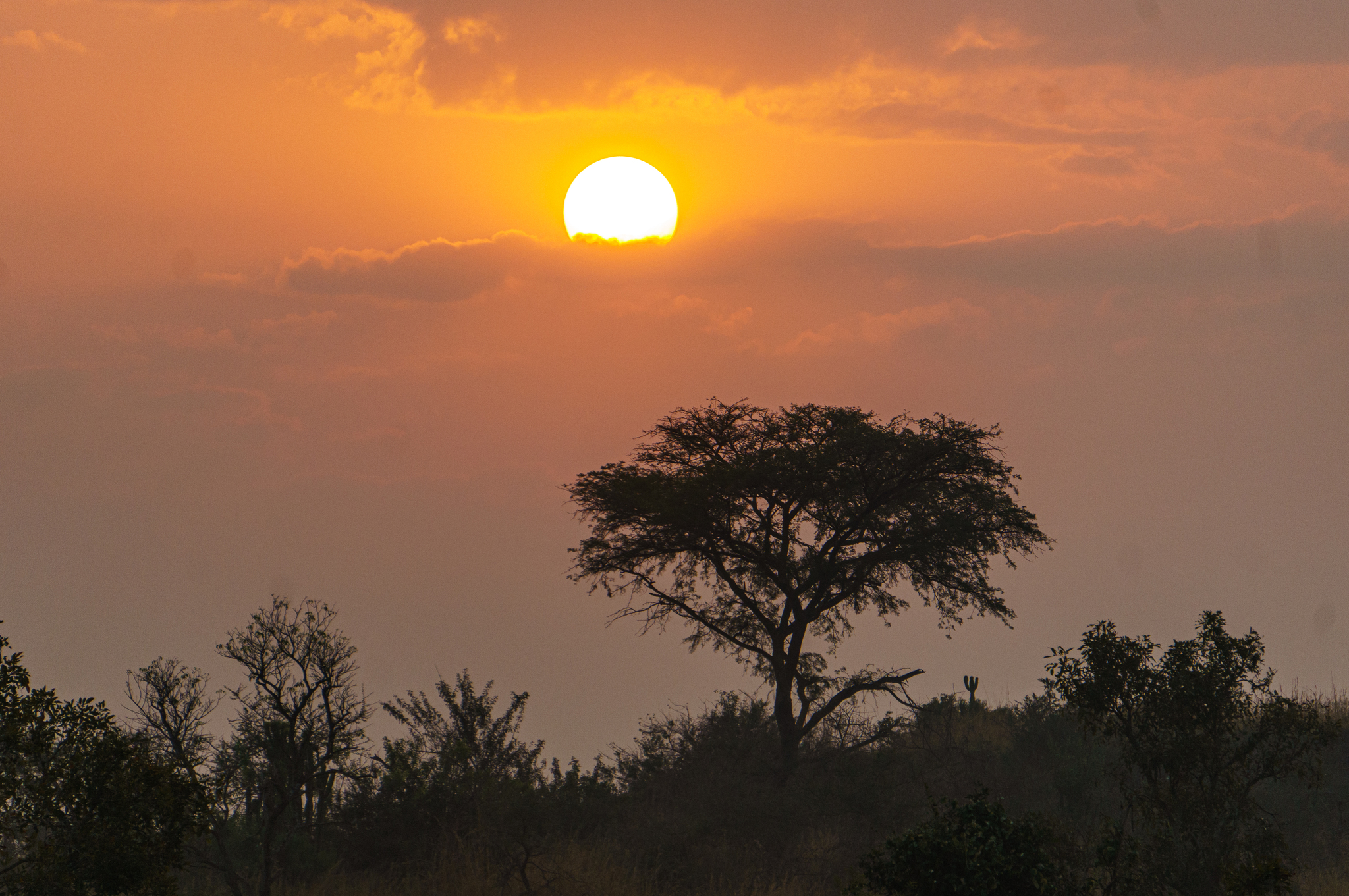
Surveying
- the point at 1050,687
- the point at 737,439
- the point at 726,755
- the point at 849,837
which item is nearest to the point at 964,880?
the point at 1050,687

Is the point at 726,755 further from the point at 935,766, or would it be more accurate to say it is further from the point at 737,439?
the point at 737,439

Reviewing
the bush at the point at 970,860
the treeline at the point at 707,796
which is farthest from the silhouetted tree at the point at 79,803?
the bush at the point at 970,860

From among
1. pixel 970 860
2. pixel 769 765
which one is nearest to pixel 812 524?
pixel 769 765

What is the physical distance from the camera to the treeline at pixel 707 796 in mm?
14586

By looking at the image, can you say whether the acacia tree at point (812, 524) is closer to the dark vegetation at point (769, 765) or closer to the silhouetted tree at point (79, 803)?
the dark vegetation at point (769, 765)

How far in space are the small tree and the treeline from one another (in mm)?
41

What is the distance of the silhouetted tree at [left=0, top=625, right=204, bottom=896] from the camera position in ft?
45.6

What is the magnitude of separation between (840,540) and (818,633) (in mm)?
5012

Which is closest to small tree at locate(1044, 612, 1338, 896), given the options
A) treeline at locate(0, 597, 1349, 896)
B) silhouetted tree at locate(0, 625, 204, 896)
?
treeline at locate(0, 597, 1349, 896)

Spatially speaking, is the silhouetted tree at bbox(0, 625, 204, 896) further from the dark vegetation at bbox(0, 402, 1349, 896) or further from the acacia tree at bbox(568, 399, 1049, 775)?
the acacia tree at bbox(568, 399, 1049, 775)

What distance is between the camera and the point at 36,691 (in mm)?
14289

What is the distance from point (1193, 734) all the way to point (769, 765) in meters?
19.8

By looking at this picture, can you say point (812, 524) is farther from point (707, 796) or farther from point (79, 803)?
point (79, 803)

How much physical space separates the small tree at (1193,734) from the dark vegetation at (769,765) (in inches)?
1.8
